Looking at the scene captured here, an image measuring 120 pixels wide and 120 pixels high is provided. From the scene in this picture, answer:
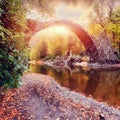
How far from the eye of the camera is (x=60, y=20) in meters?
21.2

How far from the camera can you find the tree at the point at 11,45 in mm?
5629

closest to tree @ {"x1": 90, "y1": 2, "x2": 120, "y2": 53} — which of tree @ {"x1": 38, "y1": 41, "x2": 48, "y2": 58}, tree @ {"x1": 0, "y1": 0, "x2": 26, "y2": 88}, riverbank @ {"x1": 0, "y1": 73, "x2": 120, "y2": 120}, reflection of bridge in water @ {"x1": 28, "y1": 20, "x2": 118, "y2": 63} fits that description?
reflection of bridge in water @ {"x1": 28, "y1": 20, "x2": 118, "y2": 63}

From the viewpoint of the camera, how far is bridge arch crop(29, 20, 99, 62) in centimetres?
2020

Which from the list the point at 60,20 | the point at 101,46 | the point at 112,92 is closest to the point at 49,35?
the point at 101,46

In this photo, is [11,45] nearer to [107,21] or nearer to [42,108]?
[42,108]

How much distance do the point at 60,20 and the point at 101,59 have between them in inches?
260

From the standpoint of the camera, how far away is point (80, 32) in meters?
24.2

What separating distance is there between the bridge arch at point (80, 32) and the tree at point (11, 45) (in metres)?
12.2

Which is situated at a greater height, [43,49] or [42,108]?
[43,49]

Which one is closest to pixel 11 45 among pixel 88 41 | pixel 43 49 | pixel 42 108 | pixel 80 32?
pixel 42 108

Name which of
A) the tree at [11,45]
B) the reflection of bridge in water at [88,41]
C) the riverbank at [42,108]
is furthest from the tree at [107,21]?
the tree at [11,45]

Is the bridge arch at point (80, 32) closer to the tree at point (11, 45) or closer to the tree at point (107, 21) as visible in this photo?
the tree at point (107, 21)

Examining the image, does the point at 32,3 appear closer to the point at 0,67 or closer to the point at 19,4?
the point at 19,4

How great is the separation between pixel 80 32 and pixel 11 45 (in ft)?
61.3
